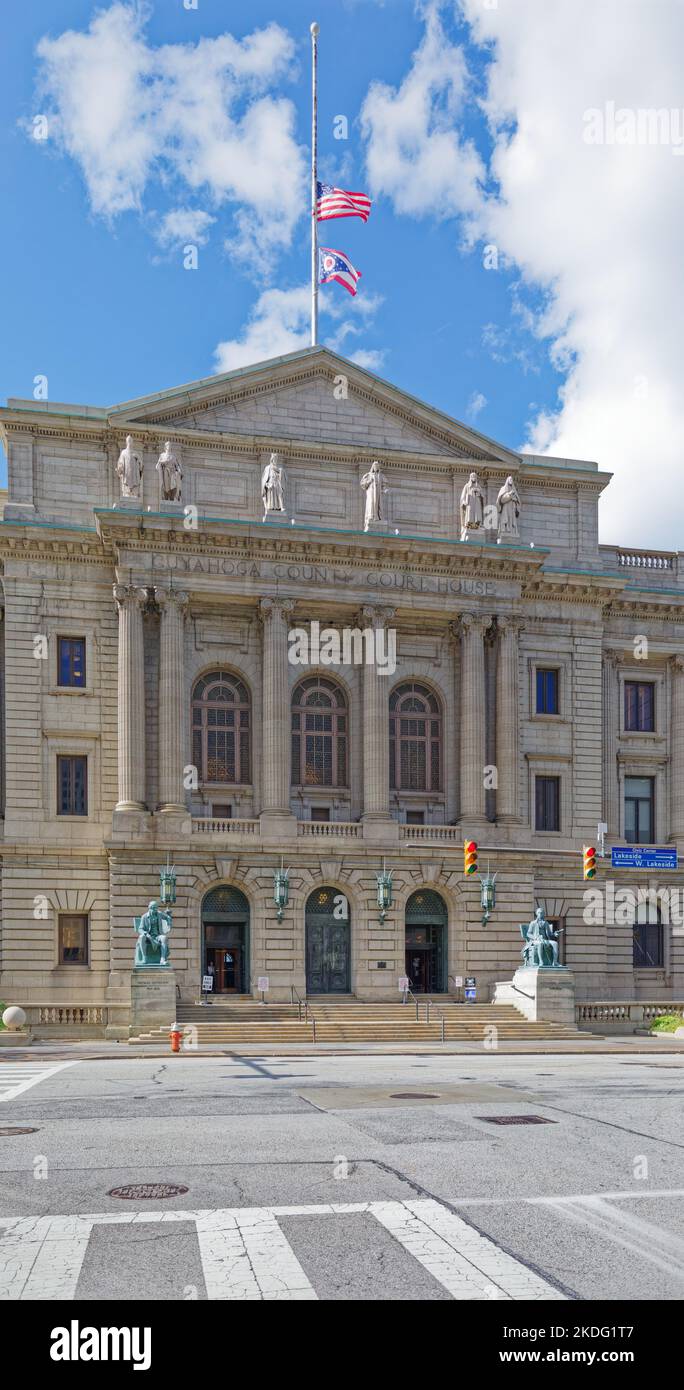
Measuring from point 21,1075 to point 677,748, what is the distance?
3611 centimetres

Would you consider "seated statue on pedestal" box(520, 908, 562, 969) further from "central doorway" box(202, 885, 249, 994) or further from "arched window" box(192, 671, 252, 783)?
"arched window" box(192, 671, 252, 783)

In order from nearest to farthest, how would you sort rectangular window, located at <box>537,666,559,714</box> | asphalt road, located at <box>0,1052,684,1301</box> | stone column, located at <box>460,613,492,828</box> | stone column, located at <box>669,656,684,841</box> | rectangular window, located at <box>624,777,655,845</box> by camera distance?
asphalt road, located at <box>0,1052,684,1301</box> < stone column, located at <box>460,613,492,828</box> < rectangular window, located at <box>537,666,559,714</box> < stone column, located at <box>669,656,684,841</box> < rectangular window, located at <box>624,777,655,845</box>

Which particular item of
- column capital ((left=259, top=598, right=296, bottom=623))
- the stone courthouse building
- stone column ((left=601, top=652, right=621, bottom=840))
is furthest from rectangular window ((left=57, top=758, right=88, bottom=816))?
stone column ((left=601, top=652, right=621, bottom=840))

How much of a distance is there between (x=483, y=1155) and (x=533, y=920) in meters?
33.8

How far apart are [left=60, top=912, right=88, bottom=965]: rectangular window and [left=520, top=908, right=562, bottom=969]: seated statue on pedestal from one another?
1627 centimetres

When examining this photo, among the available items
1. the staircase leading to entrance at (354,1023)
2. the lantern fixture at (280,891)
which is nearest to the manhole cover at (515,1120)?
the staircase leading to entrance at (354,1023)

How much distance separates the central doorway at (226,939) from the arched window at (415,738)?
26.4 feet

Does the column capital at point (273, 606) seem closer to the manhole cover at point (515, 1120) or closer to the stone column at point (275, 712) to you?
the stone column at point (275, 712)

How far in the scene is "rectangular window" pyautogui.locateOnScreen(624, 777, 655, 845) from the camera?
56.2 m

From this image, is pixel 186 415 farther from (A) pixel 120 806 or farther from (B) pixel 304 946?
(B) pixel 304 946

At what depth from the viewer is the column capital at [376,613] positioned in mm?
49781

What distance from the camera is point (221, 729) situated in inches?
1959

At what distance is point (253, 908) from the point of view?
4759cm

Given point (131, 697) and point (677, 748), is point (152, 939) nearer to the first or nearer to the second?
point (131, 697)
